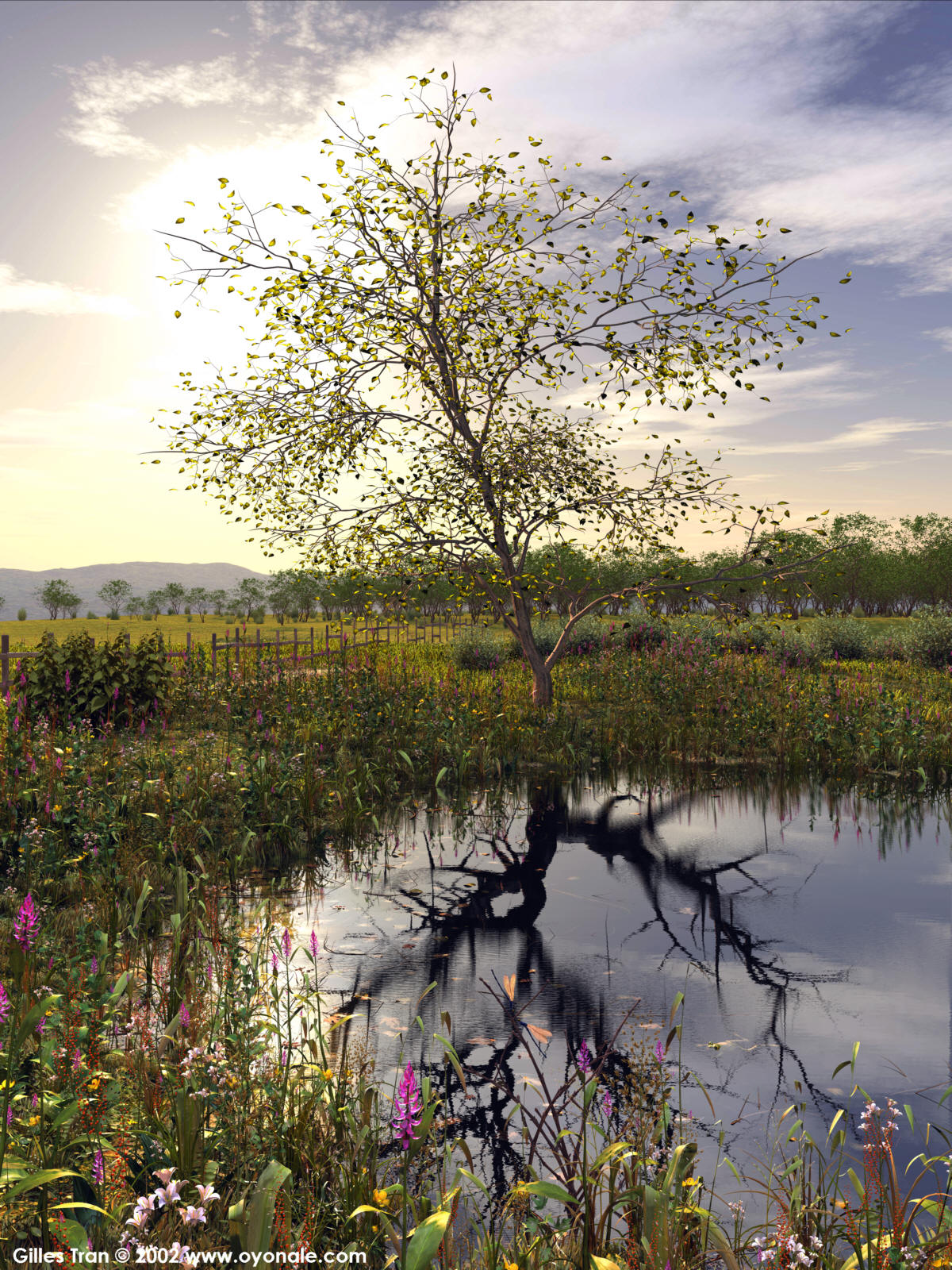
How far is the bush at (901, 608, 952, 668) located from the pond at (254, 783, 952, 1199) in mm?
14237

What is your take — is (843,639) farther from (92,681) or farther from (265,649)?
(92,681)

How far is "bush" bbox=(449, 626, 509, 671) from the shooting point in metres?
21.2

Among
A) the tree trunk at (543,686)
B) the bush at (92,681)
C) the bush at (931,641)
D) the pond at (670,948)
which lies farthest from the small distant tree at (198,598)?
the pond at (670,948)

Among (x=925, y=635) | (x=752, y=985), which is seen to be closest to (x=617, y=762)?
(x=752, y=985)

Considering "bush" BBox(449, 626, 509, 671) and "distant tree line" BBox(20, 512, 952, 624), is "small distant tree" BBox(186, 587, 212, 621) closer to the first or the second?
"distant tree line" BBox(20, 512, 952, 624)

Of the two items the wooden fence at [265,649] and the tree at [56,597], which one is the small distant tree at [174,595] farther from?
the wooden fence at [265,649]

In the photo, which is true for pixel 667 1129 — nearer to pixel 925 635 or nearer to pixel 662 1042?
pixel 662 1042

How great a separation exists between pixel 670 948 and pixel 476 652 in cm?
1599

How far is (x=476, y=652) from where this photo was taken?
21469mm

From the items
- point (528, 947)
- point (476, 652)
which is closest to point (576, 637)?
point (476, 652)

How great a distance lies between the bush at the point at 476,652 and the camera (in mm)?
21188

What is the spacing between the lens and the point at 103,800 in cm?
715

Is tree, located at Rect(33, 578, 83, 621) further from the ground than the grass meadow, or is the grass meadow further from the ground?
tree, located at Rect(33, 578, 83, 621)

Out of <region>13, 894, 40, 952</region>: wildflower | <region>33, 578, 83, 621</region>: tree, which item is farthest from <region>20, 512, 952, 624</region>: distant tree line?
<region>13, 894, 40, 952</region>: wildflower
